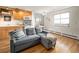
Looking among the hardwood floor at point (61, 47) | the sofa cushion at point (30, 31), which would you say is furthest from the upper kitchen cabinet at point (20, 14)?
the hardwood floor at point (61, 47)

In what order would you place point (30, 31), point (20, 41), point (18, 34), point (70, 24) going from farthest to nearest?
point (30, 31), point (18, 34), point (20, 41), point (70, 24)

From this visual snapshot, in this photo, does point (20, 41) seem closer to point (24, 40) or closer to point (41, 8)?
point (24, 40)

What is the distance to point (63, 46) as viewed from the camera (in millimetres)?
2684

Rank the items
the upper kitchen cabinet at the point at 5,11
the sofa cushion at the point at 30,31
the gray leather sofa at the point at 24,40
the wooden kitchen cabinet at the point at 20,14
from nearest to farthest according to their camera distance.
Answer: the upper kitchen cabinet at the point at 5,11, the gray leather sofa at the point at 24,40, the wooden kitchen cabinet at the point at 20,14, the sofa cushion at the point at 30,31

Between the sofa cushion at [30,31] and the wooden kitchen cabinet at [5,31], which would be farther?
the sofa cushion at [30,31]

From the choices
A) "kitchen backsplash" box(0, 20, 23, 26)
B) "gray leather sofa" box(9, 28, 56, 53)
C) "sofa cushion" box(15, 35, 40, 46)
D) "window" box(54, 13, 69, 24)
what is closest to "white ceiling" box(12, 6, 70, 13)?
"window" box(54, 13, 69, 24)

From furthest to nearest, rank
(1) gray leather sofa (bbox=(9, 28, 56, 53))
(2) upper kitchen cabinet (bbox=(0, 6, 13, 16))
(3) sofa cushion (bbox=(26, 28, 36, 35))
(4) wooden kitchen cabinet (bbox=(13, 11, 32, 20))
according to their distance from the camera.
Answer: (3) sofa cushion (bbox=(26, 28, 36, 35)) < (4) wooden kitchen cabinet (bbox=(13, 11, 32, 20)) < (1) gray leather sofa (bbox=(9, 28, 56, 53)) < (2) upper kitchen cabinet (bbox=(0, 6, 13, 16))

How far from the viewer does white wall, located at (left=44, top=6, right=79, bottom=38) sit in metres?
2.50

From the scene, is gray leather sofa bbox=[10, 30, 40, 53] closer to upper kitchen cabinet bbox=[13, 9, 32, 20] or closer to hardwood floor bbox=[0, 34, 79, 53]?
hardwood floor bbox=[0, 34, 79, 53]

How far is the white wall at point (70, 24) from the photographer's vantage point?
2.50m

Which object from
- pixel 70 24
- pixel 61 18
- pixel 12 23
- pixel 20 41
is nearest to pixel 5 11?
pixel 12 23

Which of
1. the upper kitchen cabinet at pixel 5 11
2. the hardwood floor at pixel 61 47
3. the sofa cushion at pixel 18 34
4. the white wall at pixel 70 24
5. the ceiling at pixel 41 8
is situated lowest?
the hardwood floor at pixel 61 47

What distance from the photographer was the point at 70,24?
2564 mm

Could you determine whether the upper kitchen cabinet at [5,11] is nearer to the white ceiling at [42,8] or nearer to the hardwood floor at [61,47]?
the white ceiling at [42,8]
